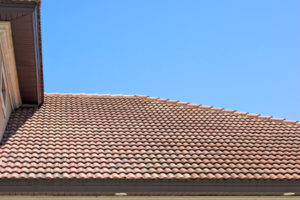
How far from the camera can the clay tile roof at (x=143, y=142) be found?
841cm

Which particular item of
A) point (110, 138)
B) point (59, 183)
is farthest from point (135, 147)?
point (59, 183)

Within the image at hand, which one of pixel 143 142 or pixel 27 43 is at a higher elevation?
pixel 27 43

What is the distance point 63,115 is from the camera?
1124cm

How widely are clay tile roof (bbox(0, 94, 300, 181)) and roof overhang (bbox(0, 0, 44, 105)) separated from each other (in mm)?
549

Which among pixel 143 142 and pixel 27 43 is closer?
pixel 27 43

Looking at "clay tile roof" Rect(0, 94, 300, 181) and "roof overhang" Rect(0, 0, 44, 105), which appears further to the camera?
"clay tile roof" Rect(0, 94, 300, 181)

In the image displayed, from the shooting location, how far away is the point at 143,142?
9852 mm

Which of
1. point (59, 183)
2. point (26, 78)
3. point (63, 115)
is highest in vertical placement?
point (26, 78)

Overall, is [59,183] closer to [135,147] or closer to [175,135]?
[135,147]

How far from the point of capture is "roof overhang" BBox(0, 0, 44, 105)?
26.2 feet

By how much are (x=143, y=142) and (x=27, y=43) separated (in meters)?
3.18

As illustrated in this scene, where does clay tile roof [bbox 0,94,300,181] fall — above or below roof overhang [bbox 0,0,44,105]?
below

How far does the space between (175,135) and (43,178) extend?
11.6ft

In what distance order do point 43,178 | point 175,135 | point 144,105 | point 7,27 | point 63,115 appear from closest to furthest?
point 43,178
point 7,27
point 175,135
point 63,115
point 144,105
